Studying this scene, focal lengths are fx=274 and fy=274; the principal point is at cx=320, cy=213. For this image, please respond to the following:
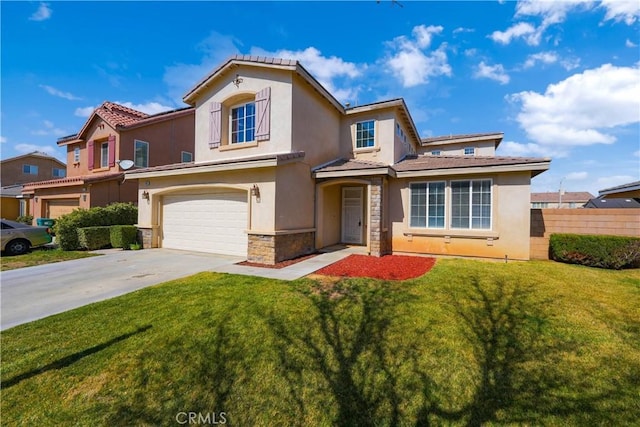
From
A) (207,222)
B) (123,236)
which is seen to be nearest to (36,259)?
(123,236)

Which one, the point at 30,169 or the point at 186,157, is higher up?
the point at 30,169

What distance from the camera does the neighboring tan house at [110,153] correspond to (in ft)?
53.2

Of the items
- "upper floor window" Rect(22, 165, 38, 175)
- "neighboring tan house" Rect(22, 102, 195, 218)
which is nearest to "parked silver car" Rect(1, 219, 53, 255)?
"neighboring tan house" Rect(22, 102, 195, 218)

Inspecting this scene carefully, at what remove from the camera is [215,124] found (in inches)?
474

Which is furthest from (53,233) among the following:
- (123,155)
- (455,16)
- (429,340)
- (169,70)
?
(455,16)

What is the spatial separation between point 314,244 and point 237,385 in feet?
26.0

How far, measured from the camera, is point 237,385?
A: 345 centimetres

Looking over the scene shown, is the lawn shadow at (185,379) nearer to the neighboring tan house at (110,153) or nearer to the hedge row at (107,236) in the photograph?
the hedge row at (107,236)

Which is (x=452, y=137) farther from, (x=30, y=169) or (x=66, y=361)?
(x=30, y=169)

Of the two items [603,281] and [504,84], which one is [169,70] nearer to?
[504,84]

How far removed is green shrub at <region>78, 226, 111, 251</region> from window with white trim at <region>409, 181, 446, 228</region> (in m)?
14.0

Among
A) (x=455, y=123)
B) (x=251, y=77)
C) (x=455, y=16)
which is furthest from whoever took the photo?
(x=455, y=123)

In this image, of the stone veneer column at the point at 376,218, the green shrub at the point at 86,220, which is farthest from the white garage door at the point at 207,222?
the stone veneer column at the point at 376,218

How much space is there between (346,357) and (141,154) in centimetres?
1962
